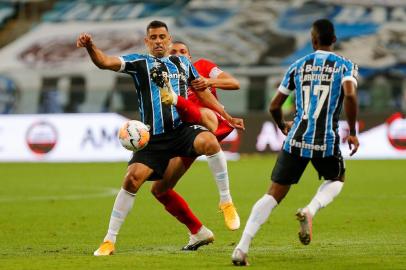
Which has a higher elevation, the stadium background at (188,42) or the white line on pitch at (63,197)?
the stadium background at (188,42)

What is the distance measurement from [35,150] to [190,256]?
1745cm

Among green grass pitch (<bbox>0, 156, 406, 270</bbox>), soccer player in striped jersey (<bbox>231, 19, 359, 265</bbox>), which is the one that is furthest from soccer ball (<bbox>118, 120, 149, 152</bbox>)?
soccer player in striped jersey (<bbox>231, 19, 359, 265</bbox>)

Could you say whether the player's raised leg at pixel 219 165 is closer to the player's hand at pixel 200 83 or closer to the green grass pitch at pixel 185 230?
the green grass pitch at pixel 185 230

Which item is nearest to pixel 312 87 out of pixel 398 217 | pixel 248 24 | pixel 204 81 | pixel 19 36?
pixel 204 81

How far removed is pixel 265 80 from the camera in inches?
1233

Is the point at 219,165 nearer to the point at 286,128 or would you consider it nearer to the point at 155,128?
the point at 155,128

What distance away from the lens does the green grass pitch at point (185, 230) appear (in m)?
8.41

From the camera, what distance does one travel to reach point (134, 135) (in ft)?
28.9

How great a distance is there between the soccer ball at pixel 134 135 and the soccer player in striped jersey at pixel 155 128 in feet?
0.53

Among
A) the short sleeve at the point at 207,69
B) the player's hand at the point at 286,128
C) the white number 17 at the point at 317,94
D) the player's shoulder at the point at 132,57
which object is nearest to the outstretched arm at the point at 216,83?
the short sleeve at the point at 207,69

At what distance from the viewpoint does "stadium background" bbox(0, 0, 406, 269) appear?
9672 millimetres

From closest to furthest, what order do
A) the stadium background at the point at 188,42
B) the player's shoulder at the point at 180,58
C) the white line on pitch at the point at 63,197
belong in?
the player's shoulder at the point at 180,58 → the white line on pitch at the point at 63,197 → the stadium background at the point at 188,42

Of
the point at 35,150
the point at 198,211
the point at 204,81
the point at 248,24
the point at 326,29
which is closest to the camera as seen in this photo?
the point at 326,29

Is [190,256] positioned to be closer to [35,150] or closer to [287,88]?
[287,88]
